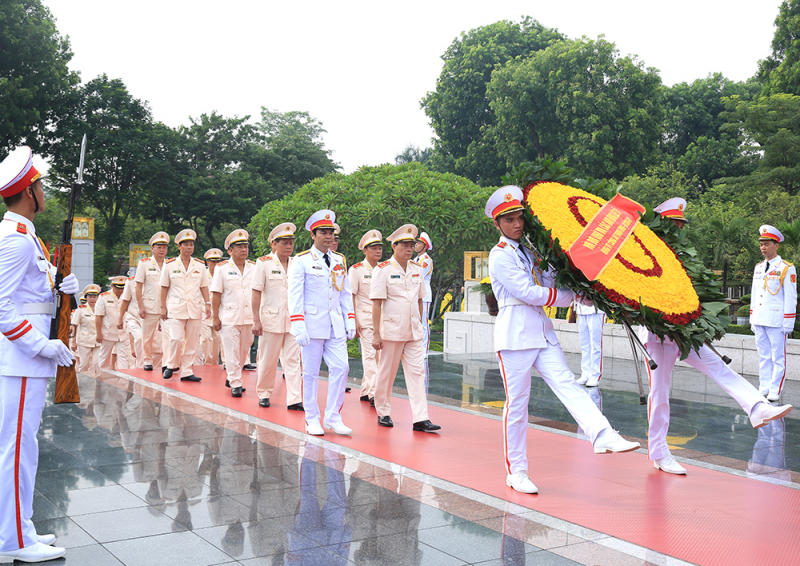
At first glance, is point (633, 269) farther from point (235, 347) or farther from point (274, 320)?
point (235, 347)

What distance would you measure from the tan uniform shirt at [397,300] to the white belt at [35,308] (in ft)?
11.7

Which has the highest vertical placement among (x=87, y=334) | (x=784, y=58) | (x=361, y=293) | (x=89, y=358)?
(x=784, y=58)

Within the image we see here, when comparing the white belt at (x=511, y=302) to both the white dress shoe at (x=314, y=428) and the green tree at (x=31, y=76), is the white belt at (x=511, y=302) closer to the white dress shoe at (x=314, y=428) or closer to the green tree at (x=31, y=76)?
the white dress shoe at (x=314, y=428)

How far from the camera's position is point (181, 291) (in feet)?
34.0

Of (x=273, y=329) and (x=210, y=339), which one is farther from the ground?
(x=273, y=329)

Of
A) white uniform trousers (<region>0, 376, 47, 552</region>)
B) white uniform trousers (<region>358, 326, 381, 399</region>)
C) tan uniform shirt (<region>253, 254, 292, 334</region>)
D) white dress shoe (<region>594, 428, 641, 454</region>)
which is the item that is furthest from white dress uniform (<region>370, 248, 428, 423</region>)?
white uniform trousers (<region>0, 376, 47, 552</region>)

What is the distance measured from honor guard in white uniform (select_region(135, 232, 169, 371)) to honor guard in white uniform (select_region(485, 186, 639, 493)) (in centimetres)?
713

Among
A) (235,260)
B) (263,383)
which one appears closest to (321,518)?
(263,383)

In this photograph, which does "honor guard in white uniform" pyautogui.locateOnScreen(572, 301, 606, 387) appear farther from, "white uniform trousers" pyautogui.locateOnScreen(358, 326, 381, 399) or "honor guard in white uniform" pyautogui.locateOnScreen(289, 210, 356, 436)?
"honor guard in white uniform" pyautogui.locateOnScreen(289, 210, 356, 436)

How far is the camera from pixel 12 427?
3.73 meters

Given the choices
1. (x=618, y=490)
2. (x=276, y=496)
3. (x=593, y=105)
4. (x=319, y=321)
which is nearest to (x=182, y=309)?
(x=319, y=321)

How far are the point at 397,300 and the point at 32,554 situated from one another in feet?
13.6

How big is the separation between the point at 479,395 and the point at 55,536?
610 centimetres

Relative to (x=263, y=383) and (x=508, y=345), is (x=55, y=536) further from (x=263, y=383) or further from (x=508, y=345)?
(x=263, y=383)
